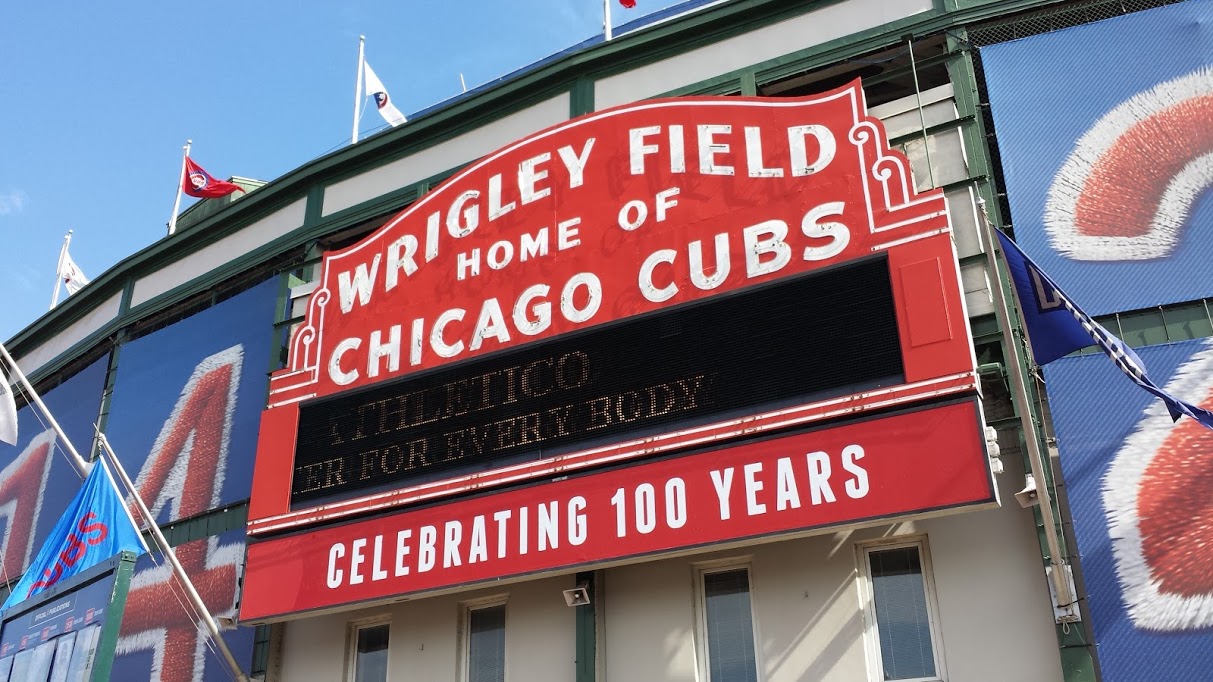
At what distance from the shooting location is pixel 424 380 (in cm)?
1459

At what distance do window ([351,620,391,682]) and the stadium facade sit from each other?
50mm

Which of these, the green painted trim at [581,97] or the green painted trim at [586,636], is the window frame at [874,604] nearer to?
the green painted trim at [586,636]

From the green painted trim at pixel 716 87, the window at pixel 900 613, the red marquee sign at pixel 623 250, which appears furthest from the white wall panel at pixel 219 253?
the window at pixel 900 613

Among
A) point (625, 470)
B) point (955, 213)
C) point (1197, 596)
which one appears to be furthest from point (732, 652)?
point (955, 213)

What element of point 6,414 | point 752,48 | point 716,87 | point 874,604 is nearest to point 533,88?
point 716,87

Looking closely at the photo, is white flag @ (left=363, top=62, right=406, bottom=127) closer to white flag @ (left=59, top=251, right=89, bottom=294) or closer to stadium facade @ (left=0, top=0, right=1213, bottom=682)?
stadium facade @ (left=0, top=0, right=1213, bottom=682)

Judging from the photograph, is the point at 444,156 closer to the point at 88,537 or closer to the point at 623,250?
the point at 623,250

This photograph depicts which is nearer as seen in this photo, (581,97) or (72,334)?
(581,97)

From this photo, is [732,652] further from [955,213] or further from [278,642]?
[278,642]

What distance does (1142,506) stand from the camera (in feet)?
37.4

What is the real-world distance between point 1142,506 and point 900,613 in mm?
2653

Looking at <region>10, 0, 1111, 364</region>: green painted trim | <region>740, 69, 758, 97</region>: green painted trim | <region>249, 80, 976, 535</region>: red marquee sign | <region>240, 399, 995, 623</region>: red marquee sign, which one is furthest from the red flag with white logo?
<region>740, 69, 758, 97</region>: green painted trim

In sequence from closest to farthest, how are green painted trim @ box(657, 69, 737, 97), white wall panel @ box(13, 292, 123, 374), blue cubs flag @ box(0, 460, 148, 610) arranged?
1. blue cubs flag @ box(0, 460, 148, 610)
2. green painted trim @ box(657, 69, 737, 97)
3. white wall panel @ box(13, 292, 123, 374)

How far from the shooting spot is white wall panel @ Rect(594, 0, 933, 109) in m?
15.5
